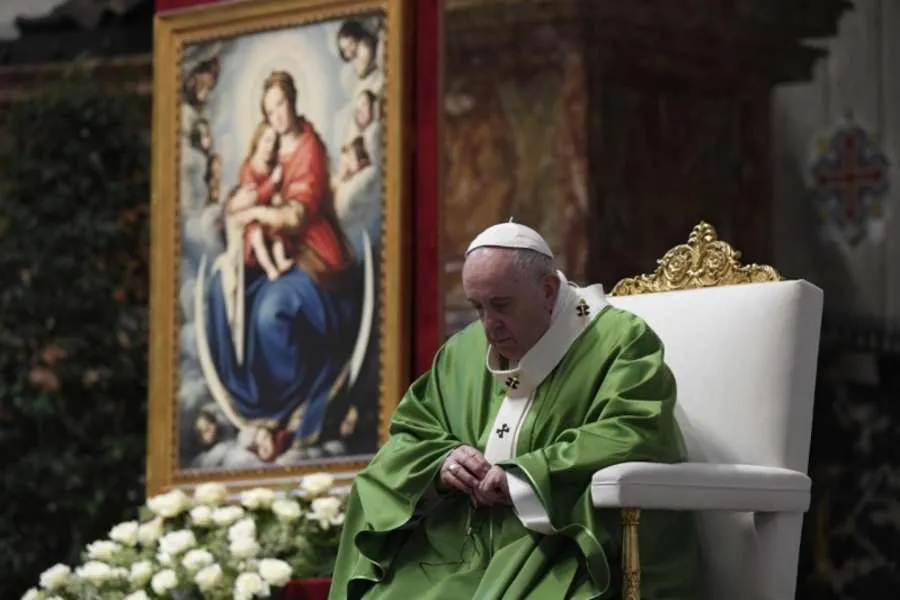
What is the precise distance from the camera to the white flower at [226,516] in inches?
274

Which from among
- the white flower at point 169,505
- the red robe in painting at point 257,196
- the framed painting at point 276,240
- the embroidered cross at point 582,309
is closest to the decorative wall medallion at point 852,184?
the framed painting at point 276,240

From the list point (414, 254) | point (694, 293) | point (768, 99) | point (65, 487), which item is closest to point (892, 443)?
point (768, 99)

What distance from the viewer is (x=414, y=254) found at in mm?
7719

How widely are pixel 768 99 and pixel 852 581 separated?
2584 mm

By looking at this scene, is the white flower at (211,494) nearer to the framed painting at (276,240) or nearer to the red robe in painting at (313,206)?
the framed painting at (276,240)

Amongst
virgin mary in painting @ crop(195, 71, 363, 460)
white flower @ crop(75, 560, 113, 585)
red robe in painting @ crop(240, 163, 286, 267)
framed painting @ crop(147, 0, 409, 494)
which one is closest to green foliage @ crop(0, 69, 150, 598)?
framed painting @ crop(147, 0, 409, 494)

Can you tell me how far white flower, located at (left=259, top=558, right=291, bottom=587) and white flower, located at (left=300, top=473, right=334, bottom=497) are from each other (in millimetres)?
502

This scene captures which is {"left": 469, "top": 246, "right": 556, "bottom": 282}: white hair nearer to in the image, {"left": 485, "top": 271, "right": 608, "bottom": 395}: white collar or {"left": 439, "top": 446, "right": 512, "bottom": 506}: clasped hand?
{"left": 485, "top": 271, "right": 608, "bottom": 395}: white collar

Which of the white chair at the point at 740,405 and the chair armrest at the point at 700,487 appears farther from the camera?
the white chair at the point at 740,405

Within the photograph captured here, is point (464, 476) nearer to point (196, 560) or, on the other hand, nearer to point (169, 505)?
point (196, 560)

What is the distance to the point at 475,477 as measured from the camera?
4.70m

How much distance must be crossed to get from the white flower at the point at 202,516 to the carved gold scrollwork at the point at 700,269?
7.39ft

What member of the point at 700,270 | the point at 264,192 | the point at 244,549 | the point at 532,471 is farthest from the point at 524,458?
the point at 264,192

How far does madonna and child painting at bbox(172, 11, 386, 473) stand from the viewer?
7.77m
